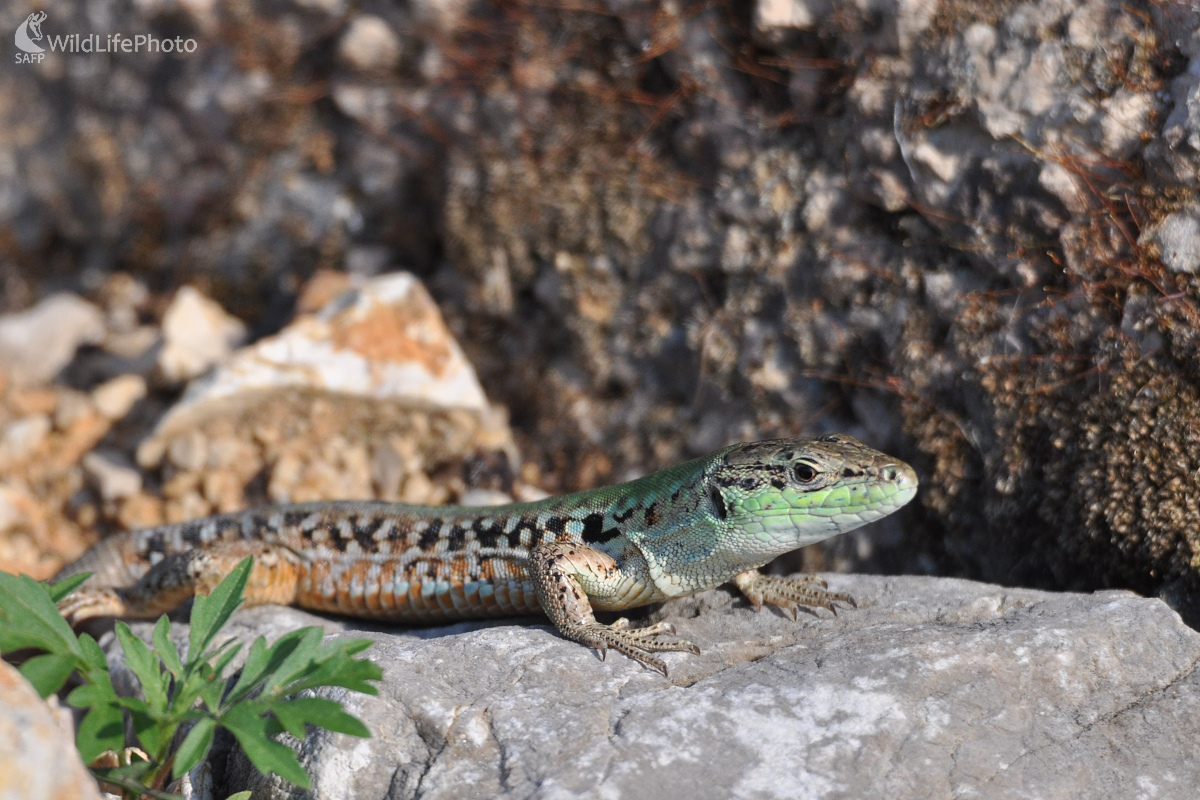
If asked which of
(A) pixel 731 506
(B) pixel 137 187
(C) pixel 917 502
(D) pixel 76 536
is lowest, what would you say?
(D) pixel 76 536

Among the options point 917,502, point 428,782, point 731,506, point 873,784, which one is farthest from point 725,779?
point 917,502

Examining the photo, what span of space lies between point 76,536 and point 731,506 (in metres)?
4.75

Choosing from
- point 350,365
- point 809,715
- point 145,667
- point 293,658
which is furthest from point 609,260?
point 145,667

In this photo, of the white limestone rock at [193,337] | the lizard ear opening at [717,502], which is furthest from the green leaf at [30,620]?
the white limestone rock at [193,337]

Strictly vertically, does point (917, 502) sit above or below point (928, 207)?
below

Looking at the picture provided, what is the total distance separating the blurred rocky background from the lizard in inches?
44.8

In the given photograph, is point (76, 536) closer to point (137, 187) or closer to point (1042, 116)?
point (137, 187)

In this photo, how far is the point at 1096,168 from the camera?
4.73 m

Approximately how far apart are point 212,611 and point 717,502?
202cm

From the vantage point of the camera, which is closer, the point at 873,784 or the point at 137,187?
the point at 873,784

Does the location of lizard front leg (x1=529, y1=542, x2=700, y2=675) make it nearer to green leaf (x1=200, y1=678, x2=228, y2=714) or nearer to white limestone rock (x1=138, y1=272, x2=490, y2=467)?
green leaf (x1=200, y1=678, x2=228, y2=714)

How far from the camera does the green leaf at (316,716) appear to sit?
2914 mm

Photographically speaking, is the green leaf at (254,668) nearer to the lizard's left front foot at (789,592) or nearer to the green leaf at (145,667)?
the green leaf at (145,667)

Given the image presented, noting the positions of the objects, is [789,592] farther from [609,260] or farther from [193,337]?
[193,337]
